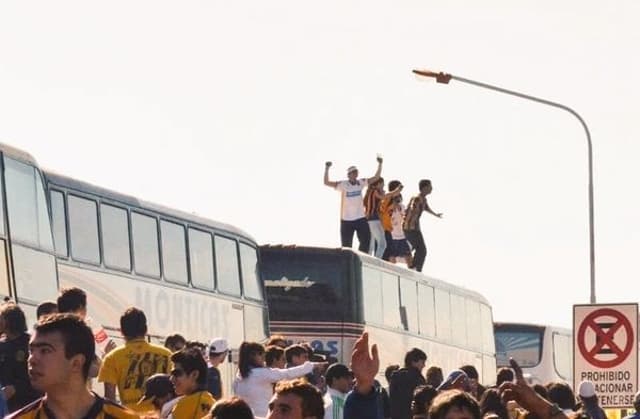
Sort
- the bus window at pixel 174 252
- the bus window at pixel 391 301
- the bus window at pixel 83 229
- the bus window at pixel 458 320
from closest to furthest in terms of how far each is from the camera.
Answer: the bus window at pixel 83 229, the bus window at pixel 174 252, the bus window at pixel 391 301, the bus window at pixel 458 320

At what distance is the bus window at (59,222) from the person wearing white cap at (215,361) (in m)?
6.76

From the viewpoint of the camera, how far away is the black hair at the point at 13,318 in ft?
47.4

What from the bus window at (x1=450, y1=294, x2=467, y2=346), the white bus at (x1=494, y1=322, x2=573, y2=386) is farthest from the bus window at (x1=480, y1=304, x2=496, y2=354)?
the white bus at (x1=494, y1=322, x2=573, y2=386)

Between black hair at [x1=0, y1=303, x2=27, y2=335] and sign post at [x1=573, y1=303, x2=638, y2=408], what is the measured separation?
1027cm

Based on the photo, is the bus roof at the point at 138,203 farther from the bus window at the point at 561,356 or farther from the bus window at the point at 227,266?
the bus window at the point at 561,356

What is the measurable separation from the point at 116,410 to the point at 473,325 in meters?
38.8

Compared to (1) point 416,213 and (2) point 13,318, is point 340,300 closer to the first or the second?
(1) point 416,213

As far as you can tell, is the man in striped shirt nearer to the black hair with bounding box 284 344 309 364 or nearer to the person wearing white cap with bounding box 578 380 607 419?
the black hair with bounding box 284 344 309 364

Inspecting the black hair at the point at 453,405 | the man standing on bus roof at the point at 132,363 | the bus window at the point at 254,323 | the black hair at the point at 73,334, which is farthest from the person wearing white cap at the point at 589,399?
the bus window at the point at 254,323

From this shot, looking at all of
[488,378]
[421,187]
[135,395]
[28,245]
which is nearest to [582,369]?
[28,245]

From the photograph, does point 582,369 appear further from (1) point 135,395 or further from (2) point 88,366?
(2) point 88,366

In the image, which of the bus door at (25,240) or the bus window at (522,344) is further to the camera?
the bus window at (522,344)

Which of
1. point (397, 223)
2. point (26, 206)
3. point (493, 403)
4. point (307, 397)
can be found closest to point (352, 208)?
point (397, 223)

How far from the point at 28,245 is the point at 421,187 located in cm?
1355
